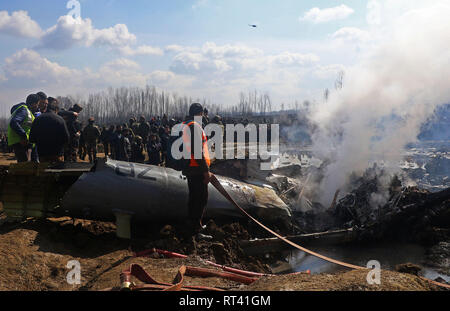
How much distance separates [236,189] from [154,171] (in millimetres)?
1817

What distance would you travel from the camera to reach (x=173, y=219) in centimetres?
625

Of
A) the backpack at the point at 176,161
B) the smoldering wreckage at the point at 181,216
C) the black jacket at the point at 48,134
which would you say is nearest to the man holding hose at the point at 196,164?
the backpack at the point at 176,161

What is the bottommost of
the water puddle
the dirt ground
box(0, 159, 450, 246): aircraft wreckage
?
the water puddle

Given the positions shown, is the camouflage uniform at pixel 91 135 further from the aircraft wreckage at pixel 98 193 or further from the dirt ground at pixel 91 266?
the dirt ground at pixel 91 266

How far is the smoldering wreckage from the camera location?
556 centimetres

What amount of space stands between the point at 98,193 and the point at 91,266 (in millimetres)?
1372

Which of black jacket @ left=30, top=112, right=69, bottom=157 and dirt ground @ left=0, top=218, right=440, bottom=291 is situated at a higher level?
black jacket @ left=30, top=112, right=69, bottom=157

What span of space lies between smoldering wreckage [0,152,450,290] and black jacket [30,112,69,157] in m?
0.42

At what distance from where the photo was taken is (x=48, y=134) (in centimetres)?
624

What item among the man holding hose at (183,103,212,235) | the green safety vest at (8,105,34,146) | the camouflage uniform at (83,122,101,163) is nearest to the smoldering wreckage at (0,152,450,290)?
the man holding hose at (183,103,212,235)

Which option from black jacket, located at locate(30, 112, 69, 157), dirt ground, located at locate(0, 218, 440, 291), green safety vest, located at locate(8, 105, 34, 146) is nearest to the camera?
dirt ground, located at locate(0, 218, 440, 291)

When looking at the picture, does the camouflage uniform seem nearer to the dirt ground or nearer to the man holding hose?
the dirt ground

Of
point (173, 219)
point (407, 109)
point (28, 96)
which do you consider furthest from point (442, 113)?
point (28, 96)
